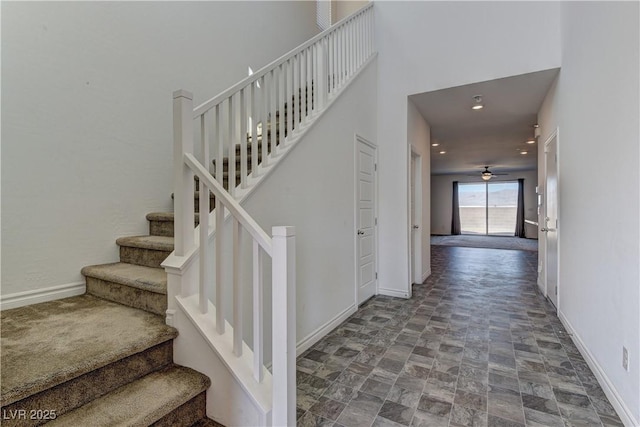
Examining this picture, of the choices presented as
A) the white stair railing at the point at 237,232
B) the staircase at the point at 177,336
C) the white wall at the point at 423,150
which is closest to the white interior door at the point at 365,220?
the white wall at the point at 423,150

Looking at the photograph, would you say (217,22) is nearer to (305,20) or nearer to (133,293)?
(305,20)

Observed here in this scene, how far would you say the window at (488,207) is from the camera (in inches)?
488

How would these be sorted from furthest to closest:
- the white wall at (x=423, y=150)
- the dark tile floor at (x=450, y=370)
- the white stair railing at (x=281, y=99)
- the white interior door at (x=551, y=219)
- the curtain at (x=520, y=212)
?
1. the curtain at (x=520, y=212)
2. the white wall at (x=423, y=150)
3. the white interior door at (x=551, y=219)
4. the white stair railing at (x=281, y=99)
5. the dark tile floor at (x=450, y=370)

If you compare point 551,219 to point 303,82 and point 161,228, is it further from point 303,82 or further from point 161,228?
point 161,228

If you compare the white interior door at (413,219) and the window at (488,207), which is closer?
the white interior door at (413,219)

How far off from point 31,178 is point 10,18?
1027 millimetres

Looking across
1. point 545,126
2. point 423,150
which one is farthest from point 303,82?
point 545,126

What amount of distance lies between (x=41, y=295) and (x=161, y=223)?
0.89 metres

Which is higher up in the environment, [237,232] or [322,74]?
[322,74]

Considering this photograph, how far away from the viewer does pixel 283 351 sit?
4.33 ft

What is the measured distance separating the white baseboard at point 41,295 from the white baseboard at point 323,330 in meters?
1.72

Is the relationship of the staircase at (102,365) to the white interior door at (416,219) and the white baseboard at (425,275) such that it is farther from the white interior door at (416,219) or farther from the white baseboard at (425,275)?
the white baseboard at (425,275)

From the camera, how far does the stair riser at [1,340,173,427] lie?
1.15m

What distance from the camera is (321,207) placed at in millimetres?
2854
